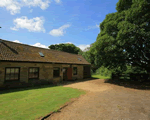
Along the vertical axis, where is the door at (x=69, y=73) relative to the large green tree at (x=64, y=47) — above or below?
below

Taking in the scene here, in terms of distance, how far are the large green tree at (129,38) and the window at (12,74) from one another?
382 inches

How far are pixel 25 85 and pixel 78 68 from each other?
1017 cm

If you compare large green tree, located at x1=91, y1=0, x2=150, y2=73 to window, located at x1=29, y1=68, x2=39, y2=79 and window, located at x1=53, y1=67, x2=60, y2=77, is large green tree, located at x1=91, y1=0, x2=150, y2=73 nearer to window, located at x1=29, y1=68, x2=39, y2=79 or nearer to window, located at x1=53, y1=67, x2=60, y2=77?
window, located at x1=53, y1=67, x2=60, y2=77

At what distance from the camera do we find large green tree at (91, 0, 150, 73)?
9930 mm

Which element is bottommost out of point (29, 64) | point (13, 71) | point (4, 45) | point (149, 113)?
point (149, 113)

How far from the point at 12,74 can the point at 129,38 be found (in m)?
13.0

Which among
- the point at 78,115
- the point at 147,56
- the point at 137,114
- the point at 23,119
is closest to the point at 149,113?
the point at 137,114

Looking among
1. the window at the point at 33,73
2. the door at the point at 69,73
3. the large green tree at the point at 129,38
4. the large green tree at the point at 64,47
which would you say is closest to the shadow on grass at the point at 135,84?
the large green tree at the point at 129,38

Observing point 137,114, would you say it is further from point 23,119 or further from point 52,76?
point 52,76

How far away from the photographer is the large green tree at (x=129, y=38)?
32.6 feet

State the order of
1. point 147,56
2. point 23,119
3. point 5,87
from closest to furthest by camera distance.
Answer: point 23,119 < point 5,87 < point 147,56

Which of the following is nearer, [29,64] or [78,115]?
[78,115]

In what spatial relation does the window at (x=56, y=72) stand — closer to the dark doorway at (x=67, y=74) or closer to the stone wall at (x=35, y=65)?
the stone wall at (x=35, y=65)

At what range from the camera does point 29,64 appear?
10953 millimetres
